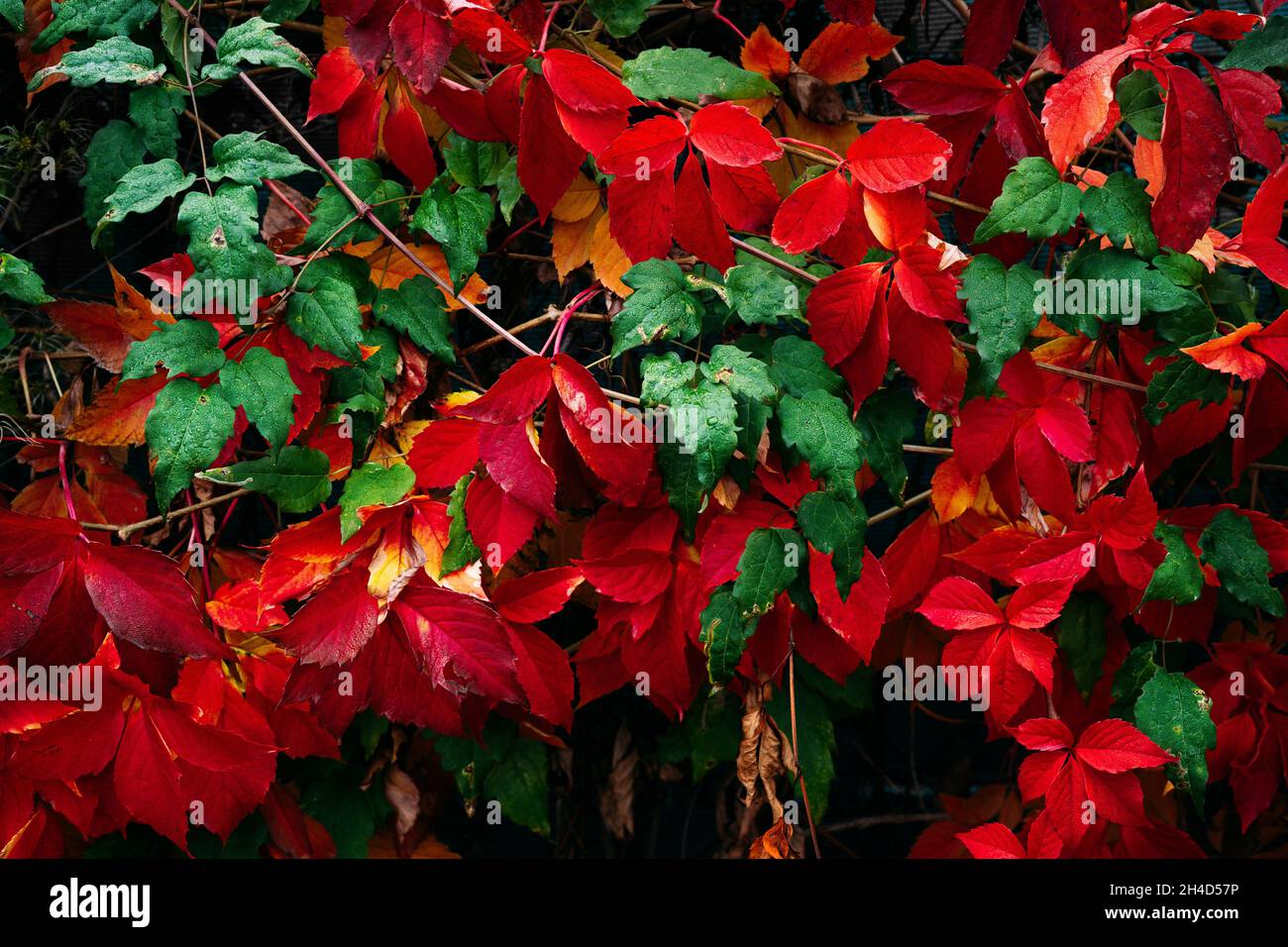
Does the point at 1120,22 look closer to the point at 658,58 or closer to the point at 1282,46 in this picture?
the point at 1282,46

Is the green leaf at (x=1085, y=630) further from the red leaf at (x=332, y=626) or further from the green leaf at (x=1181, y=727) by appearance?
the red leaf at (x=332, y=626)

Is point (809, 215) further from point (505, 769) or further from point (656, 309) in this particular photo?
point (505, 769)

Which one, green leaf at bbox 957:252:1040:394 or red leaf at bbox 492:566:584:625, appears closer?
green leaf at bbox 957:252:1040:394

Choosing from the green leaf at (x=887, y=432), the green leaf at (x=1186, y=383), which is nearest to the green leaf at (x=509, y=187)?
the green leaf at (x=887, y=432)

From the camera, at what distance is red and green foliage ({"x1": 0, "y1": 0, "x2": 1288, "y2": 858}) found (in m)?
0.99

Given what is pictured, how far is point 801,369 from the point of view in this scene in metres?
1.04

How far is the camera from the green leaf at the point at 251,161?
3.34 feet

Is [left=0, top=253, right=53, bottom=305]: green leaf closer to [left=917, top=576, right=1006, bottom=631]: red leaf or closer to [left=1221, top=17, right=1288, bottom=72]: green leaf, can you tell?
[left=917, top=576, right=1006, bottom=631]: red leaf

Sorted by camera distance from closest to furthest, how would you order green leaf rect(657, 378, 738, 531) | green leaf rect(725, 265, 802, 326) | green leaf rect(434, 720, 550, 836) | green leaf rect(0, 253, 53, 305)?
green leaf rect(657, 378, 738, 531), green leaf rect(725, 265, 802, 326), green leaf rect(0, 253, 53, 305), green leaf rect(434, 720, 550, 836)

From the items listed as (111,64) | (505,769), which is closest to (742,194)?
(111,64)

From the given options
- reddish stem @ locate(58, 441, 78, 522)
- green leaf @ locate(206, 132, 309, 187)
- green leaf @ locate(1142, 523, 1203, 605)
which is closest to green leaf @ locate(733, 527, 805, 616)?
green leaf @ locate(1142, 523, 1203, 605)

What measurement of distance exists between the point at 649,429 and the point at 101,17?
0.71 m

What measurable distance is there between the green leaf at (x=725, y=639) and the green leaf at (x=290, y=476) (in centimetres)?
44

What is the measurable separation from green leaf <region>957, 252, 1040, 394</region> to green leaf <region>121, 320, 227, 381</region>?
705 millimetres
